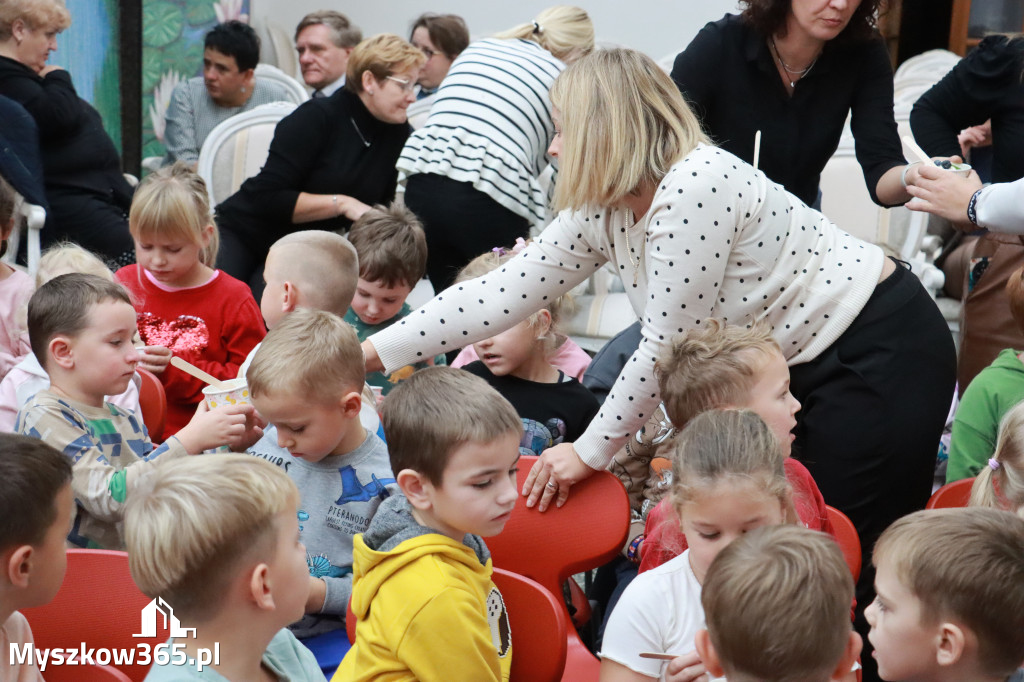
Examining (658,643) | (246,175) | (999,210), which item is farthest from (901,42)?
(658,643)

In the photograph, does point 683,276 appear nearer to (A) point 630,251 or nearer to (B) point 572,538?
(A) point 630,251

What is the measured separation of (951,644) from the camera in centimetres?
145

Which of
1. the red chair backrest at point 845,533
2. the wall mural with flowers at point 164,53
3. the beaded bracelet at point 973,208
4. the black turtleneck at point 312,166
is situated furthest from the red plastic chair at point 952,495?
the wall mural with flowers at point 164,53

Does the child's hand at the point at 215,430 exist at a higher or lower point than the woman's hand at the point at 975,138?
lower

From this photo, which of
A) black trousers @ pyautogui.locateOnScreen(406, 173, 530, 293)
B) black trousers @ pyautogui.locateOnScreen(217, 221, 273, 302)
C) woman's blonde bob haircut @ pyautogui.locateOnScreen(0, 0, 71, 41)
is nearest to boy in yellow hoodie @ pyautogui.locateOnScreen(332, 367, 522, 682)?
black trousers @ pyautogui.locateOnScreen(406, 173, 530, 293)

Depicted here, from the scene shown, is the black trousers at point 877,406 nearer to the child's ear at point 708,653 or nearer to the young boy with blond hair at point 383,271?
the child's ear at point 708,653

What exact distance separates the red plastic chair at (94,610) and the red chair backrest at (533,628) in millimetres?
562

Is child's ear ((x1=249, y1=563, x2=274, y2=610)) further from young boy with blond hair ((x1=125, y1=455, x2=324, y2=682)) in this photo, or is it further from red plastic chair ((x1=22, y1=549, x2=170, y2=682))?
red plastic chair ((x1=22, y1=549, x2=170, y2=682))

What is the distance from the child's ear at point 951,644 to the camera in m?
1.45

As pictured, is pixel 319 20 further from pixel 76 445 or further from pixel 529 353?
pixel 76 445

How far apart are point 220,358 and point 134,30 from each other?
4.26 m

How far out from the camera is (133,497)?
4.92 feet

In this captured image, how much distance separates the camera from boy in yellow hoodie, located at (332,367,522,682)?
158cm

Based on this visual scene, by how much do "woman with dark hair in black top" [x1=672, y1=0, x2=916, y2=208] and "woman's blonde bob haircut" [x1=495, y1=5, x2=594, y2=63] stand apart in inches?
56.6
